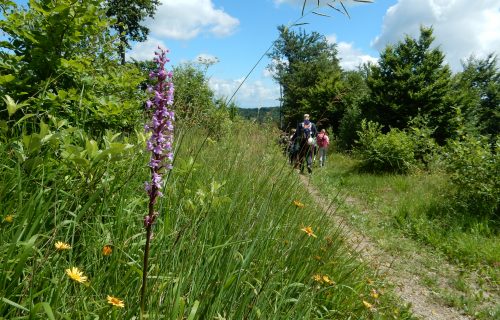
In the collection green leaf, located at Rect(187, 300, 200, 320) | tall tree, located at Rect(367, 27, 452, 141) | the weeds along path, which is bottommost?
the weeds along path

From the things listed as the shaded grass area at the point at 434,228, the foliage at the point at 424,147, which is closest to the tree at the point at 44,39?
the shaded grass area at the point at 434,228

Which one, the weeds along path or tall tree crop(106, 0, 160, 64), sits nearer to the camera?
the weeds along path

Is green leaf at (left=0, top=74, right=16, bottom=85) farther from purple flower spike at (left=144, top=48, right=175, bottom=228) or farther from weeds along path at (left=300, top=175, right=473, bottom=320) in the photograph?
weeds along path at (left=300, top=175, right=473, bottom=320)

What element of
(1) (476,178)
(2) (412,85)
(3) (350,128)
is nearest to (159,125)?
(1) (476,178)

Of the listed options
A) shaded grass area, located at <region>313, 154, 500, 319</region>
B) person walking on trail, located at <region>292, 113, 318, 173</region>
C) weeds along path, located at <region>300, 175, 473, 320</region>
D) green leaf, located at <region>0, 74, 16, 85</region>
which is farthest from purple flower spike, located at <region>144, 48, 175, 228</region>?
shaded grass area, located at <region>313, 154, 500, 319</region>

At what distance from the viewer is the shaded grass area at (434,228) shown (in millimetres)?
5434

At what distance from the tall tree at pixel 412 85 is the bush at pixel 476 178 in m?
8.89

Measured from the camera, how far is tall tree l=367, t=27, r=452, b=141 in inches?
711

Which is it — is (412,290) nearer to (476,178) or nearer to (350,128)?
Result: (476,178)

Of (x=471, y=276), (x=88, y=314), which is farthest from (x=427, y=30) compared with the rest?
(x=88, y=314)

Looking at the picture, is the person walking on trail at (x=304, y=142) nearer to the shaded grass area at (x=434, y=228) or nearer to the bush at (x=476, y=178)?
the shaded grass area at (x=434, y=228)

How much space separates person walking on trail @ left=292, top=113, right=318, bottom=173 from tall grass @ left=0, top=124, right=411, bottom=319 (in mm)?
299

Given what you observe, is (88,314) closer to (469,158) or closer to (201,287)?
(201,287)

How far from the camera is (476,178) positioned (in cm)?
827
